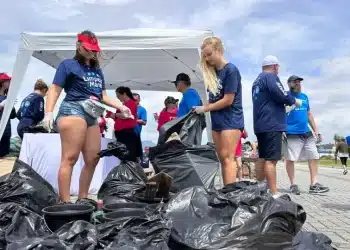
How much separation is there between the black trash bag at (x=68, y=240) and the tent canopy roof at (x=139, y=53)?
7.39 ft

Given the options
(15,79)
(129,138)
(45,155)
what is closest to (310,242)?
(45,155)

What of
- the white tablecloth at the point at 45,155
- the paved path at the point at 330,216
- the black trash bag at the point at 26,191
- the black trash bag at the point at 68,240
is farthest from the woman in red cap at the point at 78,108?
the paved path at the point at 330,216

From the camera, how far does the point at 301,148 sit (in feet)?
22.7

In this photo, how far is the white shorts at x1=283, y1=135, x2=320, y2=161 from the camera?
6855mm

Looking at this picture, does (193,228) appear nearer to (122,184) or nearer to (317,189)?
(122,184)

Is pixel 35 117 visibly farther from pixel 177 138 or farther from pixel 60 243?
pixel 60 243

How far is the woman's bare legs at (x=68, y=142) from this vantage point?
3744mm

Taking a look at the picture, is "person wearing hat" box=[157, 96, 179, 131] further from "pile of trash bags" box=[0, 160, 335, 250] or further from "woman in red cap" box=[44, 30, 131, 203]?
"pile of trash bags" box=[0, 160, 335, 250]

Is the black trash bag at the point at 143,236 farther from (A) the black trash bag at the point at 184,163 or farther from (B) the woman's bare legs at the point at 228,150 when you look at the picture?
(A) the black trash bag at the point at 184,163

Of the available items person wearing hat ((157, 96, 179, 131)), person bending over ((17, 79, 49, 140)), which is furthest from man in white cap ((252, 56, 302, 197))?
person bending over ((17, 79, 49, 140))

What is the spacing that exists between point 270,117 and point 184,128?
958 millimetres

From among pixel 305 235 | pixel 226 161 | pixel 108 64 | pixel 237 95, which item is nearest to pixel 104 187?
pixel 226 161

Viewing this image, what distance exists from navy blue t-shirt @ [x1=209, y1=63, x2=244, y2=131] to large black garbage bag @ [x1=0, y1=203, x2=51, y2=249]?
6.19 feet

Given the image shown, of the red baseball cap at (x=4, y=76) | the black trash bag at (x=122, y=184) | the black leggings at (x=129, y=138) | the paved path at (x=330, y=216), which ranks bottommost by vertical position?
the paved path at (x=330, y=216)
